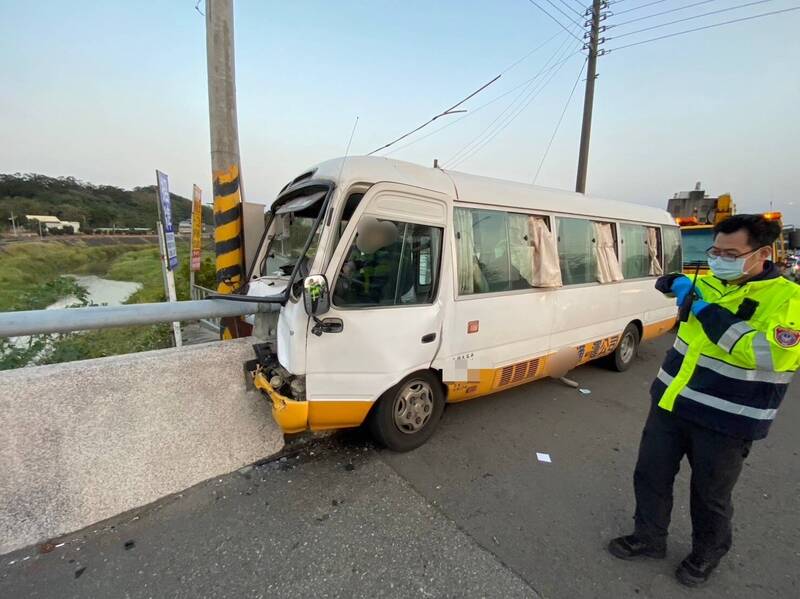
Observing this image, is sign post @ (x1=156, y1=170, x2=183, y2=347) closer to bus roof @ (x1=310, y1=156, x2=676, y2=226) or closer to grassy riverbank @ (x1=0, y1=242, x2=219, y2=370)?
grassy riverbank @ (x1=0, y1=242, x2=219, y2=370)

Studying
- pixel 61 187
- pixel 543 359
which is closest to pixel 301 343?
pixel 543 359

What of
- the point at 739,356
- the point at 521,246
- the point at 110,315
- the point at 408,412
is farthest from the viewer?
the point at 521,246

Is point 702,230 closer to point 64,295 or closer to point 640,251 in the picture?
point 640,251

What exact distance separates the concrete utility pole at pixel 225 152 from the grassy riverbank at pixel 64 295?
119 centimetres

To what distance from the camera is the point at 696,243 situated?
9.29 metres

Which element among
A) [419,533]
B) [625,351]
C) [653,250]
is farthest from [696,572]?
[653,250]

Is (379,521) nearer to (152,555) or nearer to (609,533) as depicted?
(152,555)

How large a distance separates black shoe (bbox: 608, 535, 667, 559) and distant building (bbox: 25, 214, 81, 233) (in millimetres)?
47350

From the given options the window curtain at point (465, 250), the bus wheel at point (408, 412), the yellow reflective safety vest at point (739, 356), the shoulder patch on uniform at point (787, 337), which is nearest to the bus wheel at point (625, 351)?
the window curtain at point (465, 250)

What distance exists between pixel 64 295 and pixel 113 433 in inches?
115

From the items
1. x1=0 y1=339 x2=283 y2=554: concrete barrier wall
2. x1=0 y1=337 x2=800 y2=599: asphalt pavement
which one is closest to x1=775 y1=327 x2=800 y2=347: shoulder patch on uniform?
x1=0 y1=337 x2=800 y2=599: asphalt pavement

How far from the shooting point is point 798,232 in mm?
5742

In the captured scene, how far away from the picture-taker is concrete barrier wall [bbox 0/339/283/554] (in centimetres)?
215

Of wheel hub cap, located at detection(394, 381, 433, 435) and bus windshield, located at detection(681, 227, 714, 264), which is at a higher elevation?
bus windshield, located at detection(681, 227, 714, 264)
